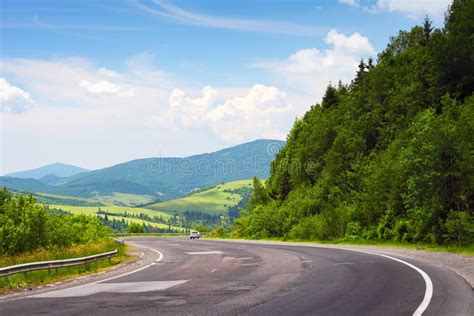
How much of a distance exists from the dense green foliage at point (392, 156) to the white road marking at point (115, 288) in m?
19.2

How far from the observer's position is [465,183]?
29.4m

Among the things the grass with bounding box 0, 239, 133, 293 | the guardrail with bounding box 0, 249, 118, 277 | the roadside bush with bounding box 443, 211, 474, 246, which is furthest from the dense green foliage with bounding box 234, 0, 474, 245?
the guardrail with bounding box 0, 249, 118, 277

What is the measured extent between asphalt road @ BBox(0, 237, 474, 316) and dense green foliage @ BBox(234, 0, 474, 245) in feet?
40.1

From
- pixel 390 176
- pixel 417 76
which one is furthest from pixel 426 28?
pixel 390 176

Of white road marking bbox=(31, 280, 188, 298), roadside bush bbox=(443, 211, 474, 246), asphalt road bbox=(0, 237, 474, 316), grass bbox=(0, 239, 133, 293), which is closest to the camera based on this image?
asphalt road bbox=(0, 237, 474, 316)

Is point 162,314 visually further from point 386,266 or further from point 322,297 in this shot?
point 386,266

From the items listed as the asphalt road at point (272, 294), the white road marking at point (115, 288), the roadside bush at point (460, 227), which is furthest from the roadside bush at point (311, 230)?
the white road marking at point (115, 288)

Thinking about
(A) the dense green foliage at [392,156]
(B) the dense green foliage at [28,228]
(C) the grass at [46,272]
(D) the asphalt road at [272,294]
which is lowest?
(C) the grass at [46,272]

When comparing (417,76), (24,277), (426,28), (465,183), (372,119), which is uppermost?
(426,28)

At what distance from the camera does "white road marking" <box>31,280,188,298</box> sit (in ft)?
45.5

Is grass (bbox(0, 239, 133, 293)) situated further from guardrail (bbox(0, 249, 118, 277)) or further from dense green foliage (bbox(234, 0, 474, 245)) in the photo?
dense green foliage (bbox(234, 0, 474, 245))

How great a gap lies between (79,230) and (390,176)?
25.9 meters

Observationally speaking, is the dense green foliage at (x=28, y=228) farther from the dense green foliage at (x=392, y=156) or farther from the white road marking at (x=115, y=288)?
the dense green foliage at (x=392, y=156)

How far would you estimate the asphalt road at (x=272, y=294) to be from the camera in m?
10.6
